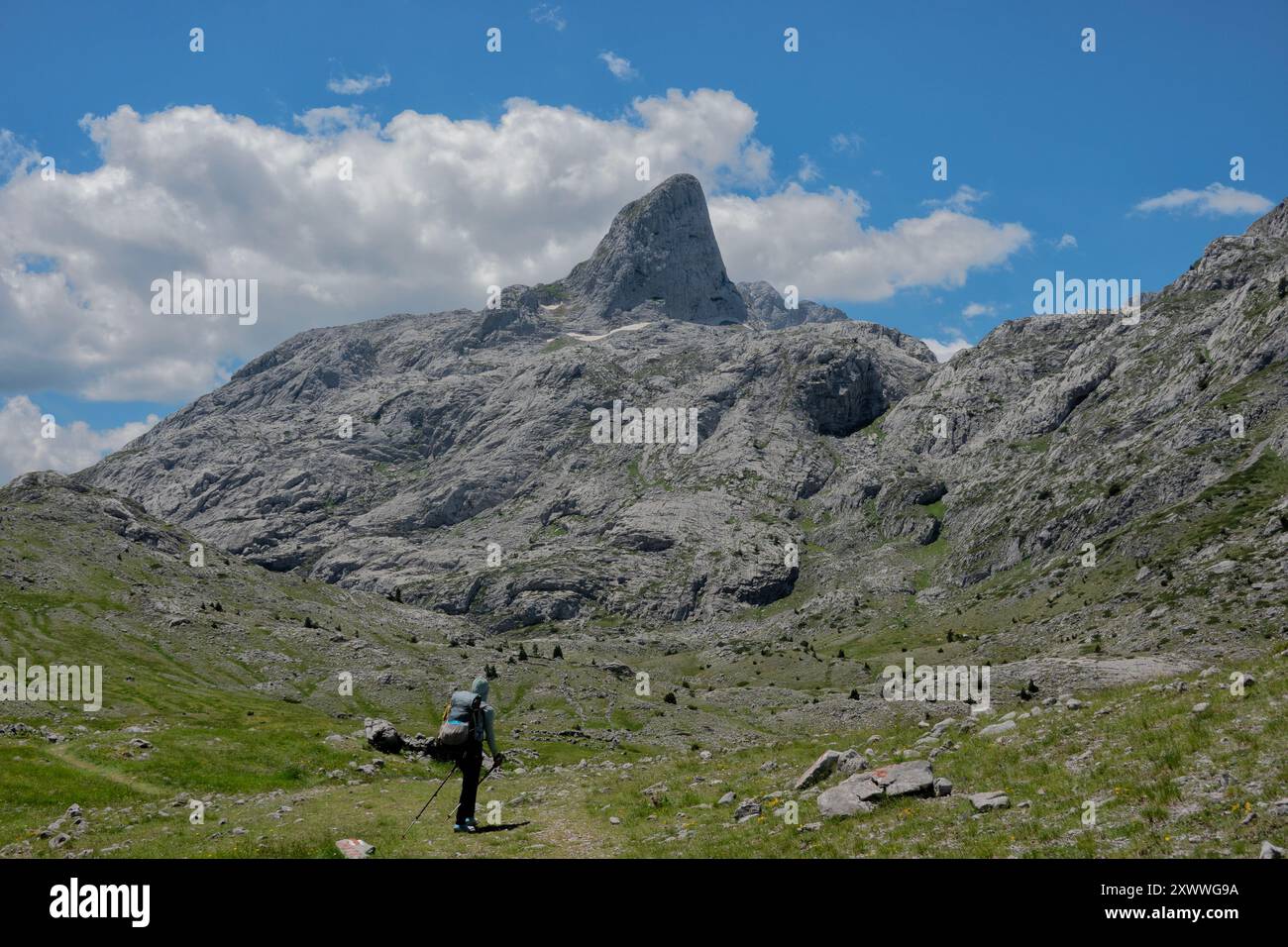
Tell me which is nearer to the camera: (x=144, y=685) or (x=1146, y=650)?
(x=1146, y=650)

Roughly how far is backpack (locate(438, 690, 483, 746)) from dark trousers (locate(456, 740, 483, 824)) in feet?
0.97

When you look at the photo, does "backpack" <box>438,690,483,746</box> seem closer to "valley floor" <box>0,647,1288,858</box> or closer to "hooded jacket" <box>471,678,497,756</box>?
"hooded jacket" <box>471,678,497,756</box>

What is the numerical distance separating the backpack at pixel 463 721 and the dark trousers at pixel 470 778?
0.29 m

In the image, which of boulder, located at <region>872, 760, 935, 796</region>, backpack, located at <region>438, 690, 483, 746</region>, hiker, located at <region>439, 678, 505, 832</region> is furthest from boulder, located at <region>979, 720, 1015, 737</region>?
backpack, located at <region>438, 690, 483, 746</region>

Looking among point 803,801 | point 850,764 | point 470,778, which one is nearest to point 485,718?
point 470,778

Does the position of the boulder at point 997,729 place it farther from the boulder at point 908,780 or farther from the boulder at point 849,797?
the boulder at point 849,797

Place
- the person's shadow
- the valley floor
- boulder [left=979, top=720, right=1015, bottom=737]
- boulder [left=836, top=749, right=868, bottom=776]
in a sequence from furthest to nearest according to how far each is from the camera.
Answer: boulder [left=979, top=720, right=1015, bottom=737] < boulder [left=836, top=749, right=868, bottom=776] < the person's shadow < the valley floor

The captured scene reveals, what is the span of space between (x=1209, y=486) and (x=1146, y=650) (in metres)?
81.3

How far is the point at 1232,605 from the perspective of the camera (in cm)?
11712

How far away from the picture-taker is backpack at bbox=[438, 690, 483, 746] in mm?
21406

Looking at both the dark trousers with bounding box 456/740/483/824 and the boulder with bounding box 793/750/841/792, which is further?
the boulder with bounding box 793/750/841/792
